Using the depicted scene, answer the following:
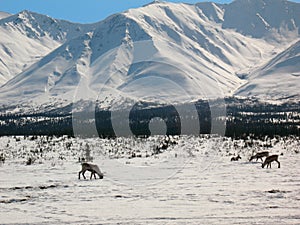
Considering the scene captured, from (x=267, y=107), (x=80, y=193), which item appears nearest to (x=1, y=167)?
(x=80, y=193)

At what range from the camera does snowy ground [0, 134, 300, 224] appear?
11281 mm

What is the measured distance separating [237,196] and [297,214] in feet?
9.04

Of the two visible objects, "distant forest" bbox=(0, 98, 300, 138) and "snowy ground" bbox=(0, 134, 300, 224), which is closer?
"snowy ground" bbox=(0, 134, 300, 224)

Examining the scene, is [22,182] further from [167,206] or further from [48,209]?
[167,206]

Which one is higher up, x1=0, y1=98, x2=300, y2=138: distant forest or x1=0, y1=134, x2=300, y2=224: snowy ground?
x1=0, y1=98, x2=300, y2=138: distant forest

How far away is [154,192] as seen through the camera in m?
14.8

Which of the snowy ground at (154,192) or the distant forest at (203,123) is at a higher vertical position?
the distant forest at (203,123)

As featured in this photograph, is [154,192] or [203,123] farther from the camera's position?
[203,123]

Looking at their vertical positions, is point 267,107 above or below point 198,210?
above

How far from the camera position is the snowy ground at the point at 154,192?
444 inches

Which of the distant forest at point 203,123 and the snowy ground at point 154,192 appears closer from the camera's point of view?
the snowy ground at point 154,192

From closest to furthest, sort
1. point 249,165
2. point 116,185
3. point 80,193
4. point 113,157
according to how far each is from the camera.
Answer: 1. point 80,193
2. point 116,185
3. point 249,165
4. point 113,157

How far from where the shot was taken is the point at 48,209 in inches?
488

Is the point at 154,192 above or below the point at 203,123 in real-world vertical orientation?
below
